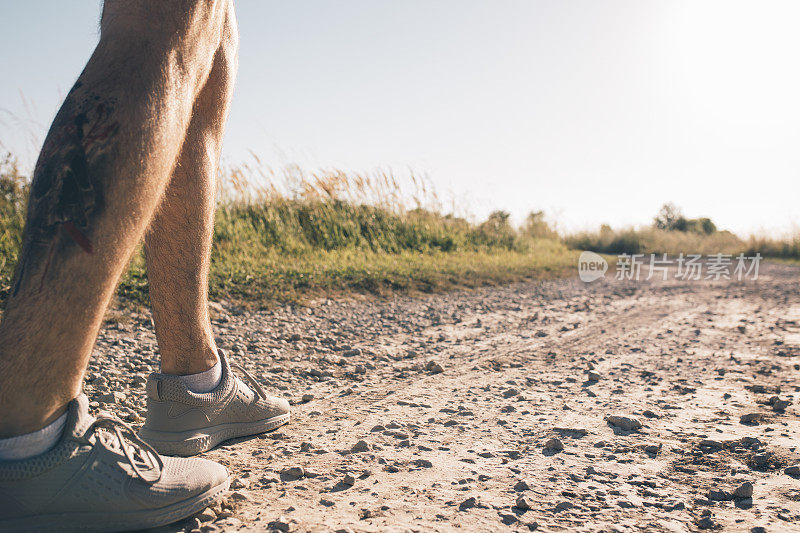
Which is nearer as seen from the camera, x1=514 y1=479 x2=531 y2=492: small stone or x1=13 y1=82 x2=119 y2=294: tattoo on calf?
x1=13 y1=82 x2=119 y2=294: tattoo on calf

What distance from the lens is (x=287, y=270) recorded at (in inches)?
195

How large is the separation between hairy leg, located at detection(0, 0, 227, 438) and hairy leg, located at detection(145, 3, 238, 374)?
431mm

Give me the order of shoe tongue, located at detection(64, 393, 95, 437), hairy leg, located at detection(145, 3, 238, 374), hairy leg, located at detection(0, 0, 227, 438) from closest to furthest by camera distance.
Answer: hairy leg, located at detection(0, 0, 227, 438) < shoe tongue, located at detection(64, 393, 95, 437) < hairy leg, located at detection(145, 3, 238, 374)

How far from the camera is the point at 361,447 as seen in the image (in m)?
1.72

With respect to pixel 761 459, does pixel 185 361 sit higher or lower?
higher

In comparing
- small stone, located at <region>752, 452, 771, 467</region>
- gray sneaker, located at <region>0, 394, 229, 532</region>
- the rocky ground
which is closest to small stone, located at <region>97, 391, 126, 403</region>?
the rocky ground

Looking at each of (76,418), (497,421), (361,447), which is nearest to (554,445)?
(497,421)

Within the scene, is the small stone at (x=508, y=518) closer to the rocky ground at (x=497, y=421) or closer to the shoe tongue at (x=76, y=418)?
the rocky ground at (x=497, y=421)

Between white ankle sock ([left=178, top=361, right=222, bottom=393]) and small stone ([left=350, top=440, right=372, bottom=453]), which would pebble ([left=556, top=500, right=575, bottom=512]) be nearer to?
small stone ([left=350, top=440, right=372, bottom=453])

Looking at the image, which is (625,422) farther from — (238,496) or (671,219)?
(671,219)

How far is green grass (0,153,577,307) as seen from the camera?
4477 millimetres

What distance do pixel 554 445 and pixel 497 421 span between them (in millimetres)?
298

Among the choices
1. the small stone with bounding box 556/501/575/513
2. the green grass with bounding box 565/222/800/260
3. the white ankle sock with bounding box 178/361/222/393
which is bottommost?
the small stone with bounding box 556/501/575/513

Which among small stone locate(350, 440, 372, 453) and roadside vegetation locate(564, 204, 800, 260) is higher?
roadside vegetation locate(564, 204, 800, 260)
